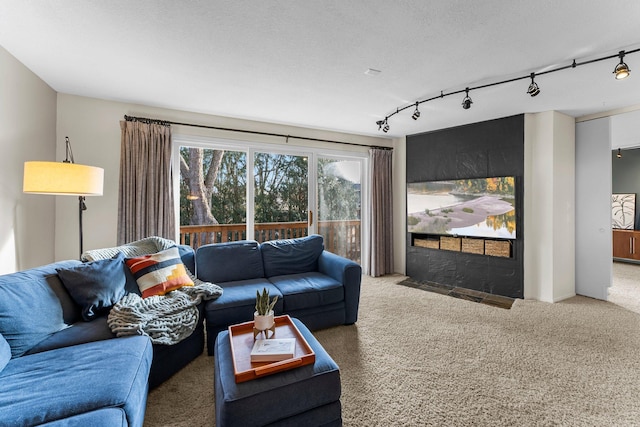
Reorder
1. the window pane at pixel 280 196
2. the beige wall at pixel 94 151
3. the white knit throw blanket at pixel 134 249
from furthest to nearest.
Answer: the window pane at pixel 280 196
the beige wall at pixel 94 151
the white knit throw blanket at pixel 134 249

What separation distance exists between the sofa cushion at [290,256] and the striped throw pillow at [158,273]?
2.93ft

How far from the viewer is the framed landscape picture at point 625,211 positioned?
562 cm

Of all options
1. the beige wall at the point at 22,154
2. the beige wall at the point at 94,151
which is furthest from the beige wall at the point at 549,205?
the beige wall at the point at 22,154

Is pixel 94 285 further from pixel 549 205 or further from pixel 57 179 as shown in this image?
pixel 549 205

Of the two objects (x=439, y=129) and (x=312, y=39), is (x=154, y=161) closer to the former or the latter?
(x=312, y=39)

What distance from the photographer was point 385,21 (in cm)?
178

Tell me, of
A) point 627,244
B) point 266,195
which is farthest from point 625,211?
point 266,195

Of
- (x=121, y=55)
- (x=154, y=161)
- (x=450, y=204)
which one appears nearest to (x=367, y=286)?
(x=450, y=204)

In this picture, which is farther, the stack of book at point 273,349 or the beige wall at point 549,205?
the beige wall at point 549,205

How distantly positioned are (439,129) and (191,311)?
4097 mm

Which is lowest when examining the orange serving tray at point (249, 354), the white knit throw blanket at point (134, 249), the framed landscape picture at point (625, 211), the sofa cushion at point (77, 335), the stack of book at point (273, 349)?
the orange serving tray at point (249, 354)

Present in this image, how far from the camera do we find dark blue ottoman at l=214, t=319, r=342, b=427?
1.29 m

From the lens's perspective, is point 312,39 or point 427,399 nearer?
point 427,399

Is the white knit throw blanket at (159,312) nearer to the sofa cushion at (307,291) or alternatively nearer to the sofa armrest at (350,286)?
the sofa cushion at (307,291)
